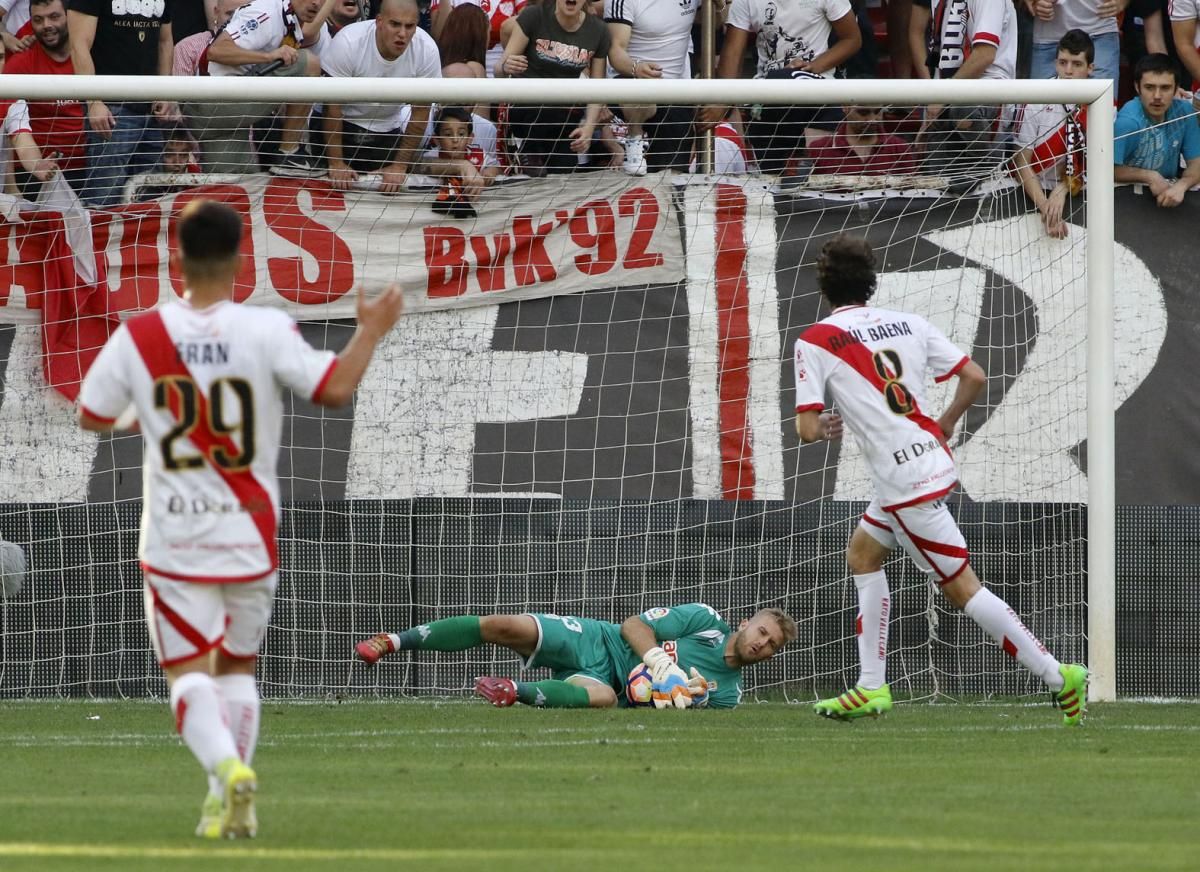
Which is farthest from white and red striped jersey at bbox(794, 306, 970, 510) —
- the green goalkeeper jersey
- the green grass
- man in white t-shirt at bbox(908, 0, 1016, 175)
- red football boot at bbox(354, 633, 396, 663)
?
man in white t-shirt at bbox(908, 0, 1016, 175)

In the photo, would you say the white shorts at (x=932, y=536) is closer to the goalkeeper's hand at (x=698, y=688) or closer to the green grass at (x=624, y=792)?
the green grass at (x=624, y=792)

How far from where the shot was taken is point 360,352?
5266 mm

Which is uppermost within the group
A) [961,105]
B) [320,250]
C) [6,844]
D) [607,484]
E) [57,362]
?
[961,105]

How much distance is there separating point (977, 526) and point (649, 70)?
385cm

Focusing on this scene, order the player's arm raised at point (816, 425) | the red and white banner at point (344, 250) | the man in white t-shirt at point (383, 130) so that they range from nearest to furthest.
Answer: the player's arm raised at point (816, 425) → the red and white banner at point (344, 250) → the man in white t-shirt at point (383, 130)

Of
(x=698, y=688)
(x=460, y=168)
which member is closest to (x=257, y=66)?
(x=460, y=168)

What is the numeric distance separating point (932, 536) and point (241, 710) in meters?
4.18

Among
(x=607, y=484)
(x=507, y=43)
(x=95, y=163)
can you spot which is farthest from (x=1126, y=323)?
(x=95, y=163)

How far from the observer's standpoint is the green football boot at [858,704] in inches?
356

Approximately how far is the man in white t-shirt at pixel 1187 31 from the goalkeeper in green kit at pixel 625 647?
5.53 meters

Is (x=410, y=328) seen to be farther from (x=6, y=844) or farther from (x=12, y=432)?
(x=6, y=844)

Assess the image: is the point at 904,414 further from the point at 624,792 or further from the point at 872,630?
the point at 624,792

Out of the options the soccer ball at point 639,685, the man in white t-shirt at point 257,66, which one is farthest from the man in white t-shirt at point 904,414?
the man in white t-shirt at point 257,66

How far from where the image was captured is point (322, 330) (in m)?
12.0
